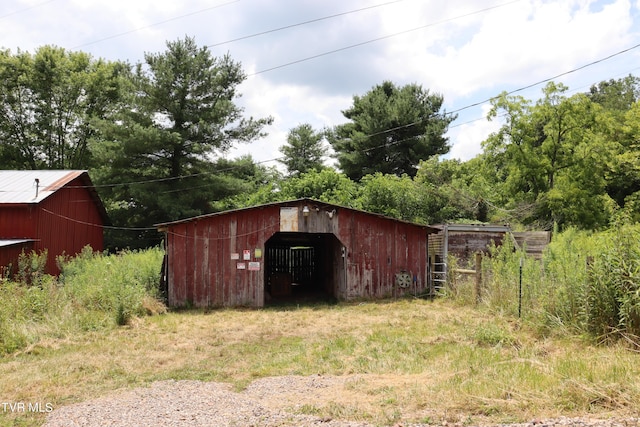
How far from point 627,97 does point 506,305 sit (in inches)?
1356

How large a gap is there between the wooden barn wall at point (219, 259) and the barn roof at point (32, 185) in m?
6.80

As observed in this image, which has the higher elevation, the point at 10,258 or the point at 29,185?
the point at 29,185

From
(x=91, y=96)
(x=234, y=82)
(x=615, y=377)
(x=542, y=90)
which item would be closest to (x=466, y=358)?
(x=615, y=377)

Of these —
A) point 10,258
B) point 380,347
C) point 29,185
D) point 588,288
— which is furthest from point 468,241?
point 29,185

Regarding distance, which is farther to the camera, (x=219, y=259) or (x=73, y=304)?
(x=219, y=259)

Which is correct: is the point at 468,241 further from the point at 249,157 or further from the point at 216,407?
the point at 249,157

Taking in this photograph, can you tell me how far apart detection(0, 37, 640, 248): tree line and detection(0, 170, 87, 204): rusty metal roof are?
3356mm

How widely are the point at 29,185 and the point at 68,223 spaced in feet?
6.84

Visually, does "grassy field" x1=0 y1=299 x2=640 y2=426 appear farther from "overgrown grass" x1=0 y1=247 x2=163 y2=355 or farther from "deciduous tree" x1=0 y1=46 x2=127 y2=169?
"deciduous tree" x1=0 y1=46 x2=127 y2=169

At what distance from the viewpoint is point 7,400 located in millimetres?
5871

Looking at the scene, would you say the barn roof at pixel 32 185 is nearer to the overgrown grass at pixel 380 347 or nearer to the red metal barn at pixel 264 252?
the overgrown grass at pixel 380 347

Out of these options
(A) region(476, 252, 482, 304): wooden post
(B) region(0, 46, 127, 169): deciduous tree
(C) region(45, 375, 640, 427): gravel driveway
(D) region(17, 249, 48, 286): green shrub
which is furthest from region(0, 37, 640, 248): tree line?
(C) region(45, 375, 640, 427): gravel driveway

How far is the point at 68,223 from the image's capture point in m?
20.0

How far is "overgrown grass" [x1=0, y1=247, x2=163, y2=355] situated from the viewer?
9.40 m
